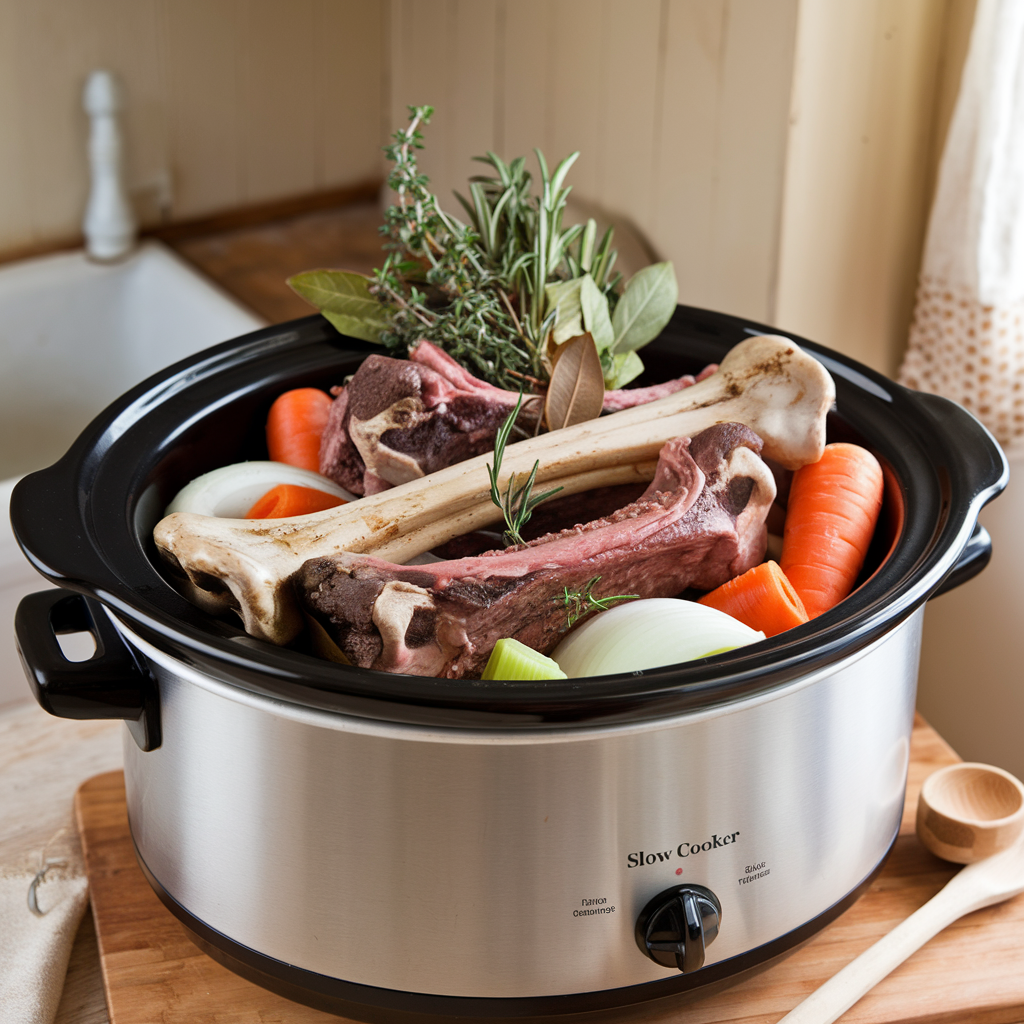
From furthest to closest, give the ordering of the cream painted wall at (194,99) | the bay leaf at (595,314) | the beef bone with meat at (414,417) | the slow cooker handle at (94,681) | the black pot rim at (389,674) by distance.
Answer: the cream painted wall at (194,99)
the bay leaf at (595,314)
the beef bone with meat at (414,417)
the slow cooker handle at (94,681)
the black pot rim at (389,674)

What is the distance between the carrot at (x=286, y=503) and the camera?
836 mm

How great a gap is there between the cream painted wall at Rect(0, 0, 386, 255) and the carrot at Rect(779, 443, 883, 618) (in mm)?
1662

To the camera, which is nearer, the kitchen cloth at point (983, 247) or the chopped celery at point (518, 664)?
the chopped celery at point (518, 664)

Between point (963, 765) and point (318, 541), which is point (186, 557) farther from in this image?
point (963, 765)

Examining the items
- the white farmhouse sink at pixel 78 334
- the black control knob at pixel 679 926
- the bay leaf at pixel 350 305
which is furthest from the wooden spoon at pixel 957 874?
the white farmhouse sink at pixel 78 334

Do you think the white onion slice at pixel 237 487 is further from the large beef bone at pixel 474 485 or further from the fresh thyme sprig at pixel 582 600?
the fresh thyme sprig at pixel 582 600

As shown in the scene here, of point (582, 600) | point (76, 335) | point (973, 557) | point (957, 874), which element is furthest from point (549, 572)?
point (76, 335)

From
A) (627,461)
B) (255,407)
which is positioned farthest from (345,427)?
(627,461)

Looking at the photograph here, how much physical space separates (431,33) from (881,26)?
0.88 m

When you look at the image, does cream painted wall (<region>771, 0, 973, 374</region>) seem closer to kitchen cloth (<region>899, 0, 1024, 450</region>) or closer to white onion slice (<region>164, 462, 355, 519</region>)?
kitchen cloth (<region>899, 0, 1024, 450</region>)

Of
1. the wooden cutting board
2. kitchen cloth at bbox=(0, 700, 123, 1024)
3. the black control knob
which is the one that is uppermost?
the black control knob

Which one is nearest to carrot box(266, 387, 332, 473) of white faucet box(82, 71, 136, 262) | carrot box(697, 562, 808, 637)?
carrot box(697, 562, 808, 637)

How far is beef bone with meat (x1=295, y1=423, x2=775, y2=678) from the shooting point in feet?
2.18

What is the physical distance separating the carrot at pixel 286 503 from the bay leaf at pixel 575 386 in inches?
7.2
